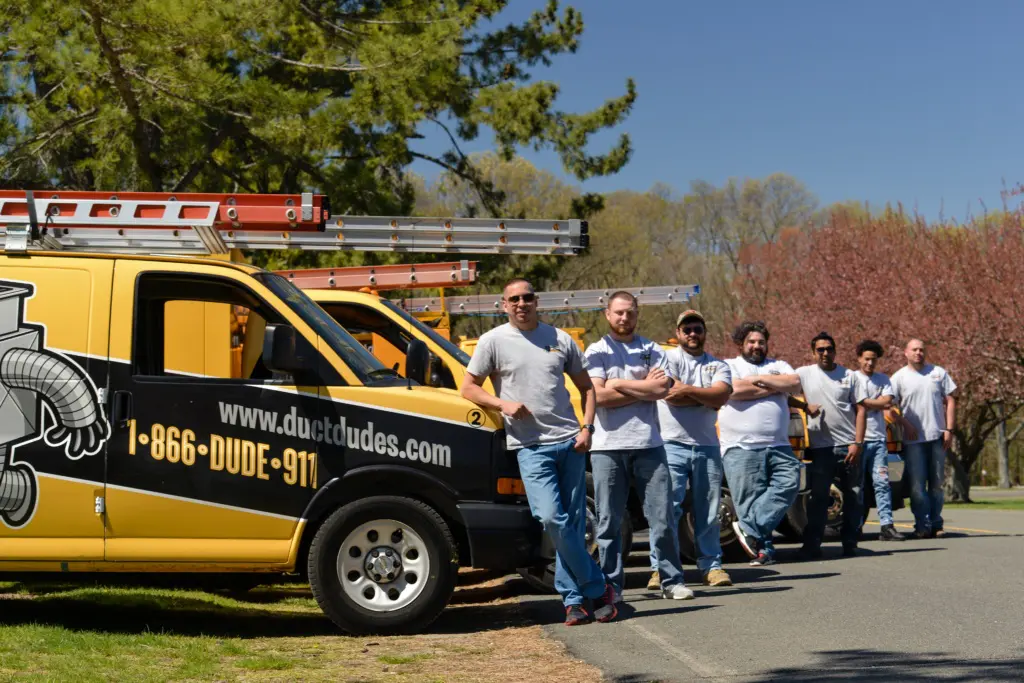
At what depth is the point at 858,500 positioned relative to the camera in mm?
12312

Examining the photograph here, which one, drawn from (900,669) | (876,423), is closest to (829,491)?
(876,423)

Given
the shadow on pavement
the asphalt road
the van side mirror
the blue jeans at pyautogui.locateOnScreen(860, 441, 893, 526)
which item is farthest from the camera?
the blue jeans at pyautogui.locateOnScreen(860, 441, 893, 526)

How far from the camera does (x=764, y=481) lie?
10.9 m

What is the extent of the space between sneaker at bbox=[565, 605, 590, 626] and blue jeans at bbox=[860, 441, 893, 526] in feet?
19.9

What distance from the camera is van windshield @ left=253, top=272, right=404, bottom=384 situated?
7.89 meters

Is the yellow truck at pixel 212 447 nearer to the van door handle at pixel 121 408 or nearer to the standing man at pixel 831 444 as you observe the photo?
the van door handle at pixel 121 408

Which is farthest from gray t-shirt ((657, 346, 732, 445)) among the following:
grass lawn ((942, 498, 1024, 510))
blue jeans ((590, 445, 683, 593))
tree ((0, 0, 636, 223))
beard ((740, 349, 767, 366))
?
grass lawn ((942, 498, 1024, 510))

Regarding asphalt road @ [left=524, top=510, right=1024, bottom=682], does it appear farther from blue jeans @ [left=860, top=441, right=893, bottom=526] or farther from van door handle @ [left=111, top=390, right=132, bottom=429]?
van door handle @ [left=111, top=390, right=132, bottom=429]

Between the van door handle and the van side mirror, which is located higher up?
the van side mirror

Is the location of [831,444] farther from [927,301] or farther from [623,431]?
[927,301]

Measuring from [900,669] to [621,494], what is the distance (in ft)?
9.59

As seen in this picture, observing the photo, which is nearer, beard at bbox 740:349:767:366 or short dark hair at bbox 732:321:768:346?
beard at bbox 740:349:767:366

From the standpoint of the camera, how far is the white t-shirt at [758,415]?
10.9 m

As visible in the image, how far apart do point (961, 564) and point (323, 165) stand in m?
13.4
